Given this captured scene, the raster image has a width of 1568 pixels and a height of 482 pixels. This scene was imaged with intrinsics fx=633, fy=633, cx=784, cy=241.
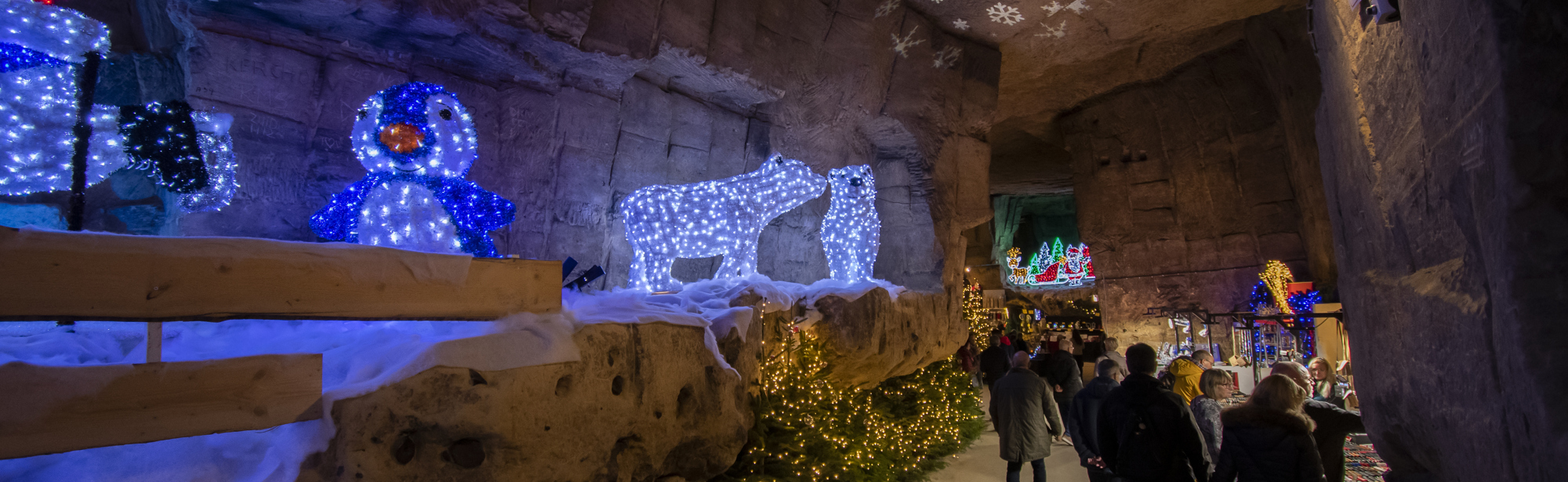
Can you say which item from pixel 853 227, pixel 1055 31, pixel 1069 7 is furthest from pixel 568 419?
pixel 1055 31

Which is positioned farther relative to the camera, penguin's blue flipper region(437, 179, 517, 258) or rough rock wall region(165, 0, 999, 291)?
rough rock wall region(165, 0, 999, 291)

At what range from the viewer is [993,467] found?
6242mm

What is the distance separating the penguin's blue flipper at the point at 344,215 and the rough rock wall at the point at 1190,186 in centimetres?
1123

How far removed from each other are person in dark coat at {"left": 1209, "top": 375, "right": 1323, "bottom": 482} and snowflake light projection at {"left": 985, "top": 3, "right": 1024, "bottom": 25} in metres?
6.18

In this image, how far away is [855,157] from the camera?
7793 millimetres

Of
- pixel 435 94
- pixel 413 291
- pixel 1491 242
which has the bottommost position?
pixel 413 291

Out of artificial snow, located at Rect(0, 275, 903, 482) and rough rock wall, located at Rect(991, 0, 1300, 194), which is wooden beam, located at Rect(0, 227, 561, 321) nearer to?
artificial snow, located at Rect(0, 275, 903, 482)

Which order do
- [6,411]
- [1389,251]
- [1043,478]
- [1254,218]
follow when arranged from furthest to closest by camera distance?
[1254,218], [1043,478], [1389,251], [6,411]

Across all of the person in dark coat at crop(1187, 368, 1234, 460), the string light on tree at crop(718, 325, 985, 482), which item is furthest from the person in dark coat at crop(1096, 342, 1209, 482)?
the string light on tree at crop(718, 325, 985, 482)

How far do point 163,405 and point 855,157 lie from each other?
6683 mm

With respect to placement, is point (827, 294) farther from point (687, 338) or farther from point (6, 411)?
point (6, 411)

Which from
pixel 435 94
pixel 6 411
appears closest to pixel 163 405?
pixel 6 411

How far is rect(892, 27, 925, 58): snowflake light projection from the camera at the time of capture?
25.5 feet

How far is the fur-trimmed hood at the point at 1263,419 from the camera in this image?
8.55ft
